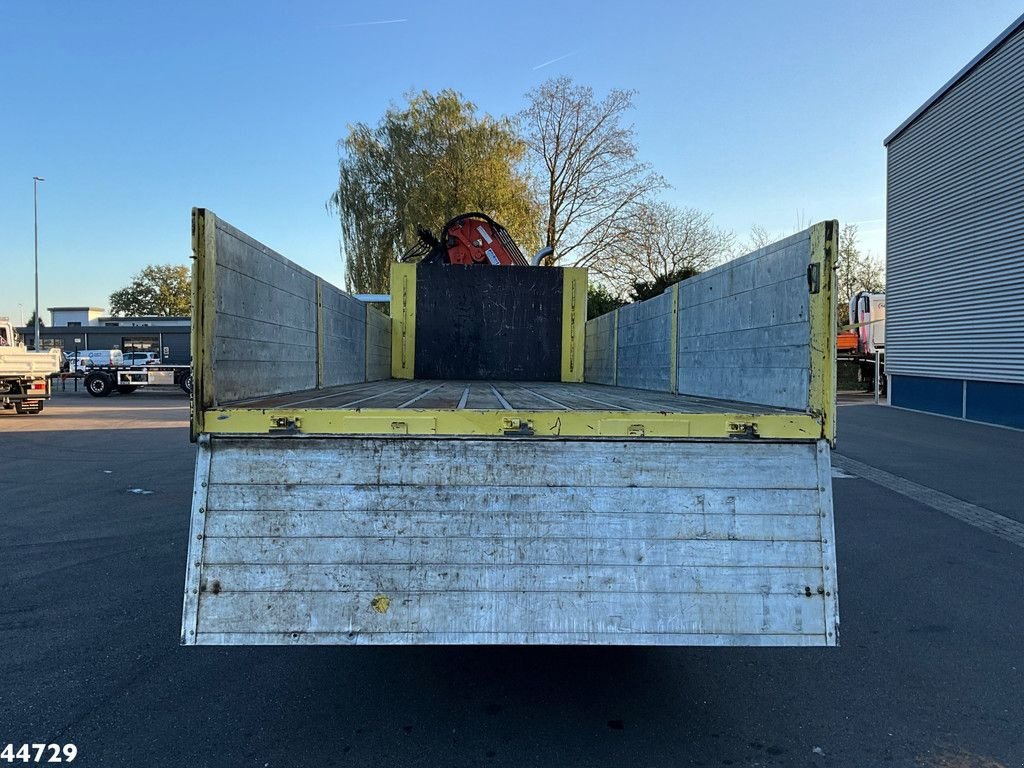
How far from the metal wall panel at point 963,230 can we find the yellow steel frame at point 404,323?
12.8m

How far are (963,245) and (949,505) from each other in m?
10.8

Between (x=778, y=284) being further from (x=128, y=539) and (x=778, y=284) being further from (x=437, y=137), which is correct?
(x=437, y=137)

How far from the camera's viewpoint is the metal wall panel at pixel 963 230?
13.5 m

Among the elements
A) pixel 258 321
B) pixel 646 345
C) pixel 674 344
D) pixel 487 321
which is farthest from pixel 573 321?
pixel 258 321

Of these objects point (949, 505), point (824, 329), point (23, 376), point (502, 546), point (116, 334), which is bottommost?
point (949, 505)

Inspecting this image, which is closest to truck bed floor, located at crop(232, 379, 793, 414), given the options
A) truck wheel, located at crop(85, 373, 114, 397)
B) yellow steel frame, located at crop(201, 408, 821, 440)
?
yellow steel frame, located at crop(201, 408, 821, 440)

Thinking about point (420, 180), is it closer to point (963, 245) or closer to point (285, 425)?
point (963, 245)

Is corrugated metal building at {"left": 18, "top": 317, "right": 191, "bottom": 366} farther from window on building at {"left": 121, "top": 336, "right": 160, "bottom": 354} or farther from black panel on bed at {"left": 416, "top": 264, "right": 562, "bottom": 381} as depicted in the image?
black panel on bed at {"left": 416, "top": 264, "right": 562, "bottom": 381}

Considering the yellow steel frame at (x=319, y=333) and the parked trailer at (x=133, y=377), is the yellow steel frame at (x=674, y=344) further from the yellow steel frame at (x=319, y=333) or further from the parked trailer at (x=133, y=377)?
the parked trailer at (x=133, y=377)

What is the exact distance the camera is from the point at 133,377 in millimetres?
24172

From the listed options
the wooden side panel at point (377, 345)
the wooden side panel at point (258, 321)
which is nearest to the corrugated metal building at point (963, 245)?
the wooden side panel at point (377, 345)

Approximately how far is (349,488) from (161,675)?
179 centimetres

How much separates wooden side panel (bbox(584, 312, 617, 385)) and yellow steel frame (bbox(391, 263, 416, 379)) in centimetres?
219

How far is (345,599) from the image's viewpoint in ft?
8.29
